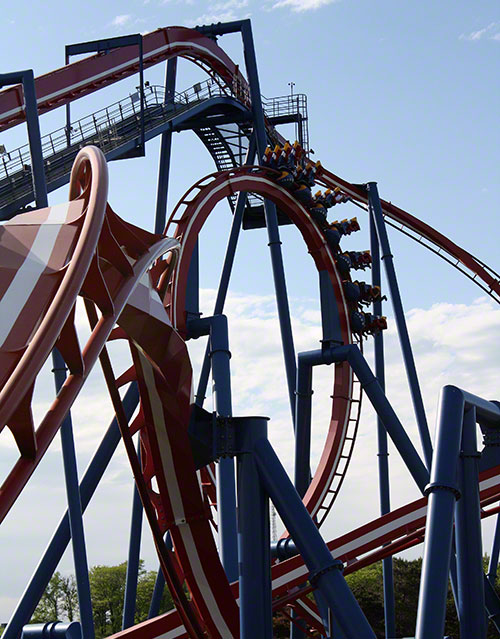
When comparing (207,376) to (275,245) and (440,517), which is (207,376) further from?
(440,517)

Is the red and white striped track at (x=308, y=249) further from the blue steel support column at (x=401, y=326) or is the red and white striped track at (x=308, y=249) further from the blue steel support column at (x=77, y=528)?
the blue steel support column at (x=77, y=528)

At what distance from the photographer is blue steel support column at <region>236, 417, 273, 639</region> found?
18.3 feet

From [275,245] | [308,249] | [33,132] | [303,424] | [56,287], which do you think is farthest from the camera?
[308,249]

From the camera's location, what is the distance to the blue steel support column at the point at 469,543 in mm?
4680

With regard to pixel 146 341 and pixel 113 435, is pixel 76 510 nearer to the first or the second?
pixel 113 435

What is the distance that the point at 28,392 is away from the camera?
3.86 meters

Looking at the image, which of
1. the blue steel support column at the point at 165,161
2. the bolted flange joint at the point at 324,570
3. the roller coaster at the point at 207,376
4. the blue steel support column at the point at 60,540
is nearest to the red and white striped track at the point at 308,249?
the roller coaster at the point at 207,376

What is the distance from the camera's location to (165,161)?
12773 mm

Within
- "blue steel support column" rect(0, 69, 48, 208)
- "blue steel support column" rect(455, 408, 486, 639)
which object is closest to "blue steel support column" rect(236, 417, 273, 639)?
"blue steel support column" rect(455, 408, 486, 639)

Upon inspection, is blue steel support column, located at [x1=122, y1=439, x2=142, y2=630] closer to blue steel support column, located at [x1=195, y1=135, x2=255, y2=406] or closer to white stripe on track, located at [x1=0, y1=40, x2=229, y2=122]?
blue steel support column, located at [x1=195, y1=135, x2=255, y2=406]

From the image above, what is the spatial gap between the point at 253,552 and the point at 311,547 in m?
0.39

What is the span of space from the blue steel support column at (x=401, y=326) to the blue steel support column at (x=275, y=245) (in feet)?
5.34

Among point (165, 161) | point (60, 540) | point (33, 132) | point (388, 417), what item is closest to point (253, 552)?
point (60, 540)

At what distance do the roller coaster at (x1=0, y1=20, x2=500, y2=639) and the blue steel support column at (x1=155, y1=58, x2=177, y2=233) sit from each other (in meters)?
0.03
